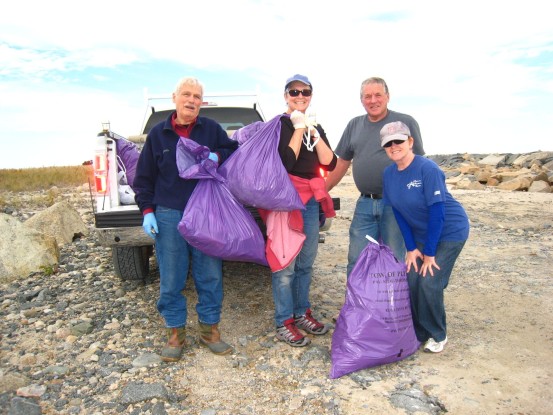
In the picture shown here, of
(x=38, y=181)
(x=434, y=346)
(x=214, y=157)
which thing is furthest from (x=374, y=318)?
(x=38, y=181)

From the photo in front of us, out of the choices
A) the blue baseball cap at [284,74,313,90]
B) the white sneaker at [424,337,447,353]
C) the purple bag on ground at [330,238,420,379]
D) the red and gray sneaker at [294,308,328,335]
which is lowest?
the white sneaker at [424,337,447,353]

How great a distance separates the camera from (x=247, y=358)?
3.21m

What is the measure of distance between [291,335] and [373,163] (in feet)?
4.67

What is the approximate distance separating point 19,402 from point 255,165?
6.40 feet

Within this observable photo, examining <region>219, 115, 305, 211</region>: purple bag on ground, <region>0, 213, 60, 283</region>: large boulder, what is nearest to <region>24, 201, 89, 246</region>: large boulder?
<region>0, 213, 60, 283</region>: large boulder

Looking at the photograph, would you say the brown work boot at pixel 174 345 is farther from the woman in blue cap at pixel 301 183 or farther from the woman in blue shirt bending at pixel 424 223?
the woman in blue shirt bending at pixel 424 223

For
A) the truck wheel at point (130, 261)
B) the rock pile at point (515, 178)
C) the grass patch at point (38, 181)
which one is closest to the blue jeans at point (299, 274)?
the truck wheel at point (130, 261)

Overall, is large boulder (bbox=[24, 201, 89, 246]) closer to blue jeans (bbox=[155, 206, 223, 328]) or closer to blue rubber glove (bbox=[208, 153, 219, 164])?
blue jeans (bbox=[155, 206, 223, 328])

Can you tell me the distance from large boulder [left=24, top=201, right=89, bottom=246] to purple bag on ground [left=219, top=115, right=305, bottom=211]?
4.83 m

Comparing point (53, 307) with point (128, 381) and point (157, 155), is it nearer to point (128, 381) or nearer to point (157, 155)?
point (128, 381)

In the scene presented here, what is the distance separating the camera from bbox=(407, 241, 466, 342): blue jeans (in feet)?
10.2

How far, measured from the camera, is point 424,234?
317 cm

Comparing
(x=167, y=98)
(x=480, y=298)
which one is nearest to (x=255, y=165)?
(x=480, y=298)

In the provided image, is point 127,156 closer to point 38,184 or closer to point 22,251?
point 22,251
